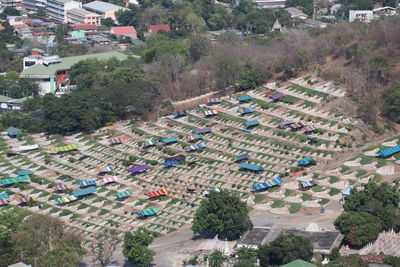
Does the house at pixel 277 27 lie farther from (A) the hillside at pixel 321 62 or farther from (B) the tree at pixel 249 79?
(B) the tree at pixel 249 79

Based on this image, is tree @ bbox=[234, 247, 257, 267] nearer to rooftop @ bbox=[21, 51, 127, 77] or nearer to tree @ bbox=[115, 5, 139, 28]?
rooftop @ bbox=[21, 51, 127, 77]

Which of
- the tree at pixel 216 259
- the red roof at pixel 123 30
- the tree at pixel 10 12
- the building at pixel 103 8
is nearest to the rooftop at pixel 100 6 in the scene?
the building at pixel 103 8

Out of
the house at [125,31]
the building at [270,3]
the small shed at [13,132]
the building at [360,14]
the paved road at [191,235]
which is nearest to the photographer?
the paved road at [191,235]

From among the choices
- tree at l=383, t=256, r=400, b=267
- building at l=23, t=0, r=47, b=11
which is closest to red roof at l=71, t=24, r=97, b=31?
building at l=23, t=0, r=47, b=11

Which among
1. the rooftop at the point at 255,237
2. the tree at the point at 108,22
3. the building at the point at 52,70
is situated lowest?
the rooftop at the point at 255,237

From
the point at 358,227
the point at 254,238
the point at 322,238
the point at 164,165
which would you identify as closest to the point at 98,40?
the point at 164,165

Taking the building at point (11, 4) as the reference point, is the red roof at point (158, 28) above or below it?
below
